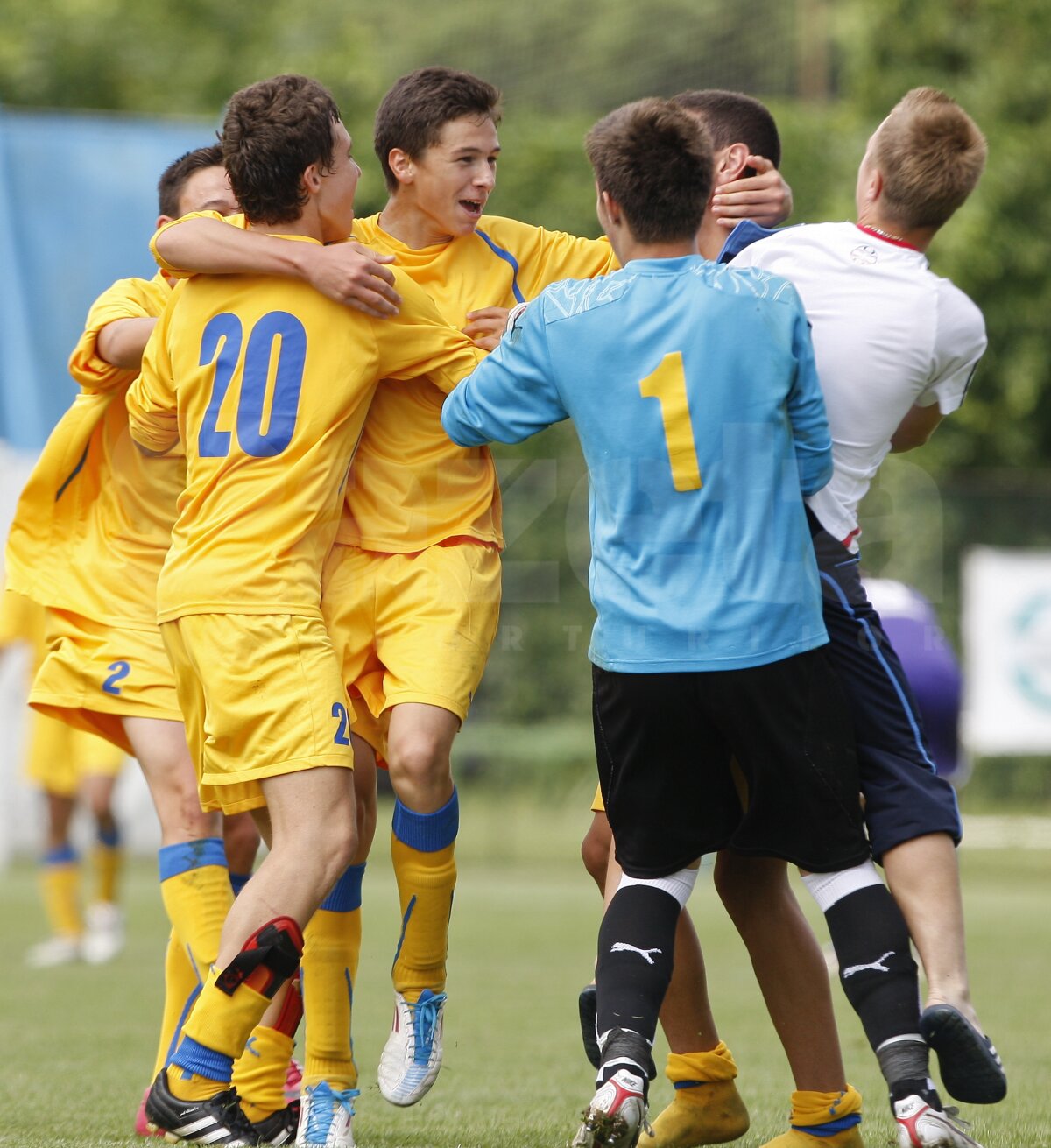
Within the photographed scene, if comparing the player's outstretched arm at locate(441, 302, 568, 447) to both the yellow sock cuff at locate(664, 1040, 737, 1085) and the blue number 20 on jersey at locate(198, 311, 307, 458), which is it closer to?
the blue number 20 on jersey at locate(198, 311, 307, 458)

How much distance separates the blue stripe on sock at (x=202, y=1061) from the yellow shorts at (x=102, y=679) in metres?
1.14

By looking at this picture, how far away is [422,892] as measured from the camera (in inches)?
156

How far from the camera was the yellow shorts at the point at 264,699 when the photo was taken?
144 inches

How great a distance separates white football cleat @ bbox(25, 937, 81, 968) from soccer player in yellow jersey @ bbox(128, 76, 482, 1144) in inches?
202

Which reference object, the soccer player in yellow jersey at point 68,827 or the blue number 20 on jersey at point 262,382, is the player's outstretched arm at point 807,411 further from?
the soccer player in yellow jersey at point 68,827

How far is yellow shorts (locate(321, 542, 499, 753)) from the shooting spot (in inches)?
154

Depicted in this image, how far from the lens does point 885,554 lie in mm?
13492

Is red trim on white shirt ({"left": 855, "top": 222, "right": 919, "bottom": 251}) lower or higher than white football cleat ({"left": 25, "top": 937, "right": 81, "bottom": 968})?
higher

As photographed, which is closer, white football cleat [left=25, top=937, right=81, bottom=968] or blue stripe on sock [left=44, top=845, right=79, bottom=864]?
white football cleat [left=25, top=937, right=81, bottom=968]

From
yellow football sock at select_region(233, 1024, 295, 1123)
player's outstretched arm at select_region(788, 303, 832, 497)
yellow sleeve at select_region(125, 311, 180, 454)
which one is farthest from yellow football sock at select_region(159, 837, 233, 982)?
player's outstretched arm at select_region(788, 303, 832, 497)

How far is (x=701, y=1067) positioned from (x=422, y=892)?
779mm

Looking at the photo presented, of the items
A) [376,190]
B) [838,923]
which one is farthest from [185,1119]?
[376,190]

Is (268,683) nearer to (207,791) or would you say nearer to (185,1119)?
(207,791)

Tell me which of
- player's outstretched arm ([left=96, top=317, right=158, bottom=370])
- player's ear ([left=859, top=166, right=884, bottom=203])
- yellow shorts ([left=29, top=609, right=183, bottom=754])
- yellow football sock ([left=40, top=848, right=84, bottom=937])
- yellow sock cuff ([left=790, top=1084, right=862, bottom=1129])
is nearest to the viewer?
player's ear ([left=859, top=166, right=884, bottom=203])
